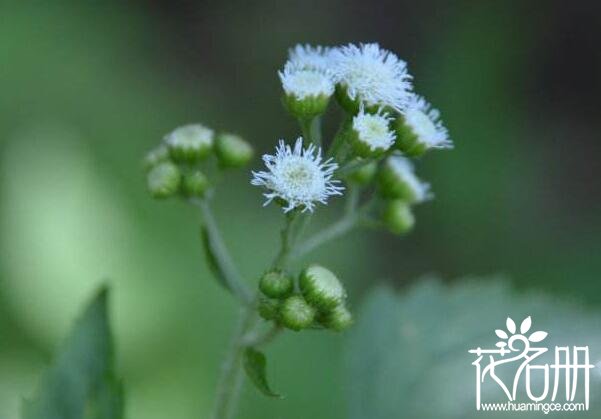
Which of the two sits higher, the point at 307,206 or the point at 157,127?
the point at 157,127

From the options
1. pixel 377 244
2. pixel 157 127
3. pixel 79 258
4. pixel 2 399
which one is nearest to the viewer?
pixel 2 399

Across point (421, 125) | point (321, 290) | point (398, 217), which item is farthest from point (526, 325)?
point (321, 290)

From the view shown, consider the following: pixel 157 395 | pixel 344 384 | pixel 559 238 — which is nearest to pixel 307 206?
pixel 344 384

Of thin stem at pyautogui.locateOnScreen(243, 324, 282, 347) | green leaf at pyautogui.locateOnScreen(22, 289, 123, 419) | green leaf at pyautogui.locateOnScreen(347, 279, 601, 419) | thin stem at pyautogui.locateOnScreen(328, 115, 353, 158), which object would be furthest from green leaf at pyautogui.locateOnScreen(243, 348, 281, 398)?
green leaf at pyautogui.locateOnScreen(347, 279, 601, 419)

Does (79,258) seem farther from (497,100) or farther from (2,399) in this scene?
(497,100)

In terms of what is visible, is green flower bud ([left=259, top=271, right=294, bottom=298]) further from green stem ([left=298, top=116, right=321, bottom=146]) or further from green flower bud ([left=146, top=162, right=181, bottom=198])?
green flower bud ([left=146, top=162, right=181, bottom=198])

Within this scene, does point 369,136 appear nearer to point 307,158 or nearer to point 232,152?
point 307,158

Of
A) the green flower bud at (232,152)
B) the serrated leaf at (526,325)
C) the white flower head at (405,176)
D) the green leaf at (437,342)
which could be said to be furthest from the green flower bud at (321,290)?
the serrated leaf at (526,325)
